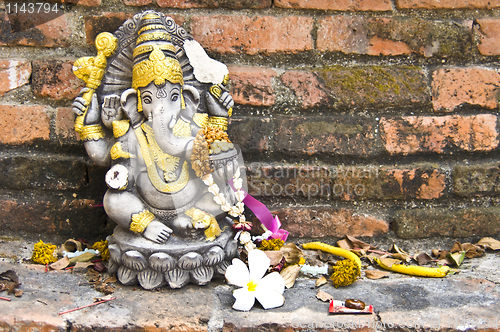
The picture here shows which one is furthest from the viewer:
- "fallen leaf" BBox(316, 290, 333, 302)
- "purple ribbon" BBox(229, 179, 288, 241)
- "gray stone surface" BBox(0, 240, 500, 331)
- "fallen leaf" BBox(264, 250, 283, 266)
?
"purple ribbon" BBox(229, 179, 288, 241)

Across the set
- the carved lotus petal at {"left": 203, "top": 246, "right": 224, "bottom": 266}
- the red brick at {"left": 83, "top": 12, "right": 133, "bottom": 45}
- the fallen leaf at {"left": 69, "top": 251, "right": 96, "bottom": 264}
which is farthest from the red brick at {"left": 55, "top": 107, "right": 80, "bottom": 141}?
the carved lotus petal at {"left": 203, "top": 246, "right": 224, "bottom": 266}

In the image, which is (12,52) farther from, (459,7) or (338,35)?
(459,7)

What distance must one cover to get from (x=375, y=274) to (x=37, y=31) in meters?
1.20

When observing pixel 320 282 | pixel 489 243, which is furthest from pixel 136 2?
pixel 489 243

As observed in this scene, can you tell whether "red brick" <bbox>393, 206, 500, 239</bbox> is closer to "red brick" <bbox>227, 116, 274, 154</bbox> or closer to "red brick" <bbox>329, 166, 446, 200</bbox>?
"red brick" <bbox>329, 166, 446, 200</bbox>

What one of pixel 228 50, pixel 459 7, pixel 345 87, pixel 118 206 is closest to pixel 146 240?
pixel 118 206

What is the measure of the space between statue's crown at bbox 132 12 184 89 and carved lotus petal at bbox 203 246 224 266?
1.40ft

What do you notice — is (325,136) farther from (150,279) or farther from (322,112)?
(150,279)

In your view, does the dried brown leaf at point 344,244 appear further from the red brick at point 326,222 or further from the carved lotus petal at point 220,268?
the carved lotus petal at point 220,268

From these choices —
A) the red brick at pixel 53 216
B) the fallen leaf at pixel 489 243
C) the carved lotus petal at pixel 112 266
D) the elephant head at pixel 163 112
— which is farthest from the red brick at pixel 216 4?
the fallen leaf at pixel 489 243

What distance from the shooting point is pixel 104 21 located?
3.91 feet

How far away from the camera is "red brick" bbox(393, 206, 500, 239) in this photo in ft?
4.13

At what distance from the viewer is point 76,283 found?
0.99 metres

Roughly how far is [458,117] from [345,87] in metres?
0.37
